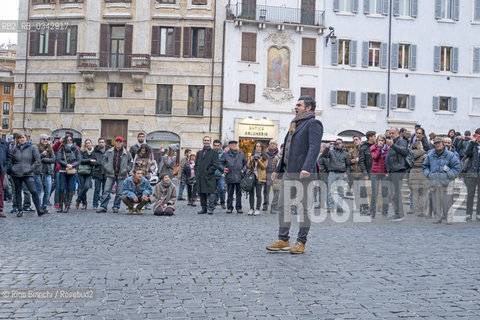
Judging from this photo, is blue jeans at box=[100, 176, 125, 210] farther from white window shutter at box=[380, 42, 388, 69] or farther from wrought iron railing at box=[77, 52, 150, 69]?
white window shutter at box=[380, 42, 388, 69]

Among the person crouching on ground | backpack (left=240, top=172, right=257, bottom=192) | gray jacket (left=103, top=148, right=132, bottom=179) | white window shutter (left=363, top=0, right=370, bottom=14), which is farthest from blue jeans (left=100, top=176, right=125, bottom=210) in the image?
white window shutter (left=363, top=0, right=370, bottom=14)

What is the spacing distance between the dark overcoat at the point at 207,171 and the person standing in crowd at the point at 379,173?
3.97 metres

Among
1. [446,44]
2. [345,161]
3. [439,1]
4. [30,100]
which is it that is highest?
[439,1]

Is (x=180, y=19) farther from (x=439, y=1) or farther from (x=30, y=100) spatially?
(x=439, y=1)

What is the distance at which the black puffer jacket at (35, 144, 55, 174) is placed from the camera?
44.2ft

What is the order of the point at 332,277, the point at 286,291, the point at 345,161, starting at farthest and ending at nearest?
the point at 345,161 < the point at 332,277 < the point at 286,291

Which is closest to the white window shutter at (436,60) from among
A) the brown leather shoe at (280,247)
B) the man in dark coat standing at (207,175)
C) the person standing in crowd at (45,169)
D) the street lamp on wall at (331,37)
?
the street lamp on wall at (331,37)

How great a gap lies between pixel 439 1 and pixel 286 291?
3685 centimetres

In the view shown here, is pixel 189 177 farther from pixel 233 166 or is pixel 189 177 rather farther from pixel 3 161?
pixel 3 161

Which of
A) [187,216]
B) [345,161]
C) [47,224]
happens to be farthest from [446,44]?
[47,224]

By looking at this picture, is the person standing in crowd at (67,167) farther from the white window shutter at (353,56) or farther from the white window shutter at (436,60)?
the white window shutter at (436,60)

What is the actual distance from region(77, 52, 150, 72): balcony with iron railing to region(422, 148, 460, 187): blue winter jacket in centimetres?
2499

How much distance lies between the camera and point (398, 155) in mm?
13188

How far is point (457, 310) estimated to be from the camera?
4715 mm
